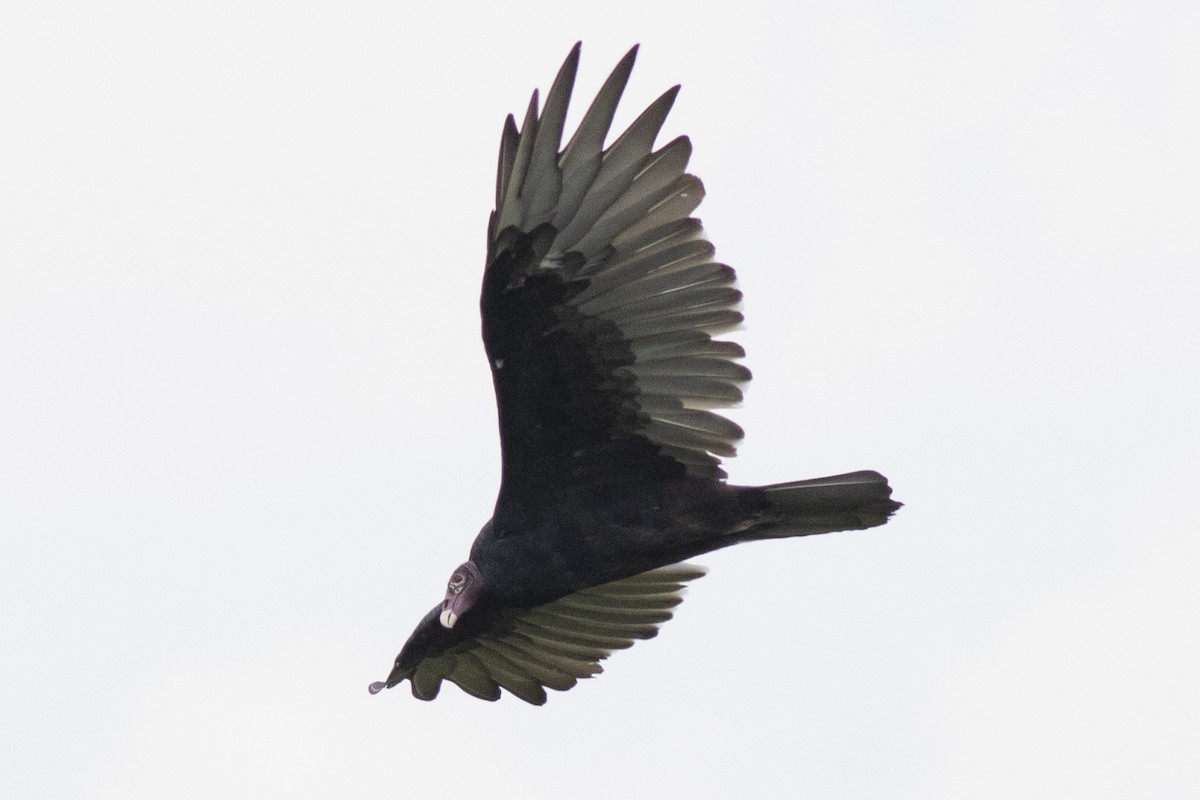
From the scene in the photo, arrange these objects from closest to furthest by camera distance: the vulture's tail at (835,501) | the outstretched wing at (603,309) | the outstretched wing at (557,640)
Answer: the outstretched wing at (603,309)
the vulture's tail at (835,501)
the outstretched wing at (557,640)

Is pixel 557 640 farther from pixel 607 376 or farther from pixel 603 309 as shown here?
pixel 603 309

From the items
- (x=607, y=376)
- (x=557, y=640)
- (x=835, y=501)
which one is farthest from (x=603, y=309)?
(x=557, y=640)

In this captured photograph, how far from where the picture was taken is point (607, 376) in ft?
25.7

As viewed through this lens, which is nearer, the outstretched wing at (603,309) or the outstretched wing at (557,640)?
the outstretched wing at (603,309)

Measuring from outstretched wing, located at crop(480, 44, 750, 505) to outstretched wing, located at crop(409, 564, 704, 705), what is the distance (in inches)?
49.7

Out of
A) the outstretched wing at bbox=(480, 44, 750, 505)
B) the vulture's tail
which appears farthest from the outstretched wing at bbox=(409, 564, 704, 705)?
the vulture's tail

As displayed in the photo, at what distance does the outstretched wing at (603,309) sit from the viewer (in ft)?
24.6

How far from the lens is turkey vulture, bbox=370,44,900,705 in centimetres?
753

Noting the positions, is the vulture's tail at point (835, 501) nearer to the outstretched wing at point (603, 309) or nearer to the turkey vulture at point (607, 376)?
the turkey vulture at point (607, 376)

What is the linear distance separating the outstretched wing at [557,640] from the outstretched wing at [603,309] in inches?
49.7

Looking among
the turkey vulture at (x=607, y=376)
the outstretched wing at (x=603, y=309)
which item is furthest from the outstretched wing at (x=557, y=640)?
the outstretched wing at (x=603, y=309)

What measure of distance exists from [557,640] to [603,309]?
6.91ft

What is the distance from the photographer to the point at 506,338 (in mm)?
7633

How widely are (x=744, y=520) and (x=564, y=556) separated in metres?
0.72
